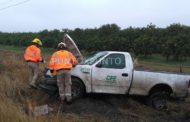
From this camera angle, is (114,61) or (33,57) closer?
(114,61)

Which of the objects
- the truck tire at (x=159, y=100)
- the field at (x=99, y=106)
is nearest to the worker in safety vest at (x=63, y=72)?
the field at (x=99, y=106)

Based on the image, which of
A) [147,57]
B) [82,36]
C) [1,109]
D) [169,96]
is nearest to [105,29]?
[82,36]

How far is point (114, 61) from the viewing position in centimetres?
1107

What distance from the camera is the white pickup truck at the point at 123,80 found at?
10.8m

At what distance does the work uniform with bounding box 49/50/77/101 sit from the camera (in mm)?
10094

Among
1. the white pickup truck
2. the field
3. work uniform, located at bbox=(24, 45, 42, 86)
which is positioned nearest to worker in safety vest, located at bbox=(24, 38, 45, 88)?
work uniform, located at bbox=(24, 45, 42, 86)

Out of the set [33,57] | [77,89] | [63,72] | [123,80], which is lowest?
[77,89]

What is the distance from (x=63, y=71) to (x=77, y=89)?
891 mm

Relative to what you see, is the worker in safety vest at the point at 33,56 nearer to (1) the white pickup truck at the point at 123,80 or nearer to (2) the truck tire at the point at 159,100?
(1) the white pickup truck at the point at 123,80

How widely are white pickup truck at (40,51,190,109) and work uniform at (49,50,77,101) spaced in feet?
1.81

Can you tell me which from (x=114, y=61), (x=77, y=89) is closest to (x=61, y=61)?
(x=77, y=89)

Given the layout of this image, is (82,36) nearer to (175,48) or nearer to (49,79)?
(175,48)

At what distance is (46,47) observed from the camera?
231ft

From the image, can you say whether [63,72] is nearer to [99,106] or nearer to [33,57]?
[99,106]
